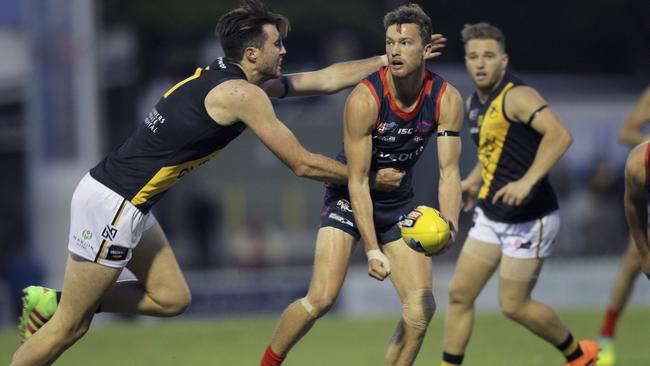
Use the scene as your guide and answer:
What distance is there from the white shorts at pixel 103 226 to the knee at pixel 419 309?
1931 mm

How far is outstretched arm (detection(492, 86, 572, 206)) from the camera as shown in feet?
30.1

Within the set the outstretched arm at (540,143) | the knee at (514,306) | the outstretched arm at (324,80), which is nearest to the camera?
the outstretched arm at (324,80)

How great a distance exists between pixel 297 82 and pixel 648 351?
17.2ft

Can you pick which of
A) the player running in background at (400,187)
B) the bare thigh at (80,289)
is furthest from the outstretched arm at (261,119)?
the bare thigh at (80,289)

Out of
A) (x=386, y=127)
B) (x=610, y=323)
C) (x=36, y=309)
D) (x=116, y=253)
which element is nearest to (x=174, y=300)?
(x=116, y=253)

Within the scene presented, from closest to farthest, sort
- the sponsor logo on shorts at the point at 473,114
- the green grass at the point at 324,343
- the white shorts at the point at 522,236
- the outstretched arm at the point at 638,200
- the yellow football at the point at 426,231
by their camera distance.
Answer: the outstretched arm at the point at 638,200 < the yellow football at the point at 426,231 < the white shorts at the point at 522,236 < the sponsor logo on shorts at the point at 473,114 < the green grass at the point at 324,343

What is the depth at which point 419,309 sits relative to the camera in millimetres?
8070

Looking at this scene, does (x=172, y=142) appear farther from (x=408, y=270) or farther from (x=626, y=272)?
(x=626, y=272)

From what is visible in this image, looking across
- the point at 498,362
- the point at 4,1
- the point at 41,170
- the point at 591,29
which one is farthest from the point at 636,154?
the point at 591,29

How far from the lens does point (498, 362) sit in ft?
37.6

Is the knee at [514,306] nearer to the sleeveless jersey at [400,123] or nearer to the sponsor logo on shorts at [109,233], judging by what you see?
the sleeveless jersey at [400,123]

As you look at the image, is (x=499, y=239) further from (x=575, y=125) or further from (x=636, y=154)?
Answer: (x=575, y=125)

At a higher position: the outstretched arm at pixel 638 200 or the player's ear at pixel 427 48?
the player's ear at pixel 427 48

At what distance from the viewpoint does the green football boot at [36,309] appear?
27.3 feet
